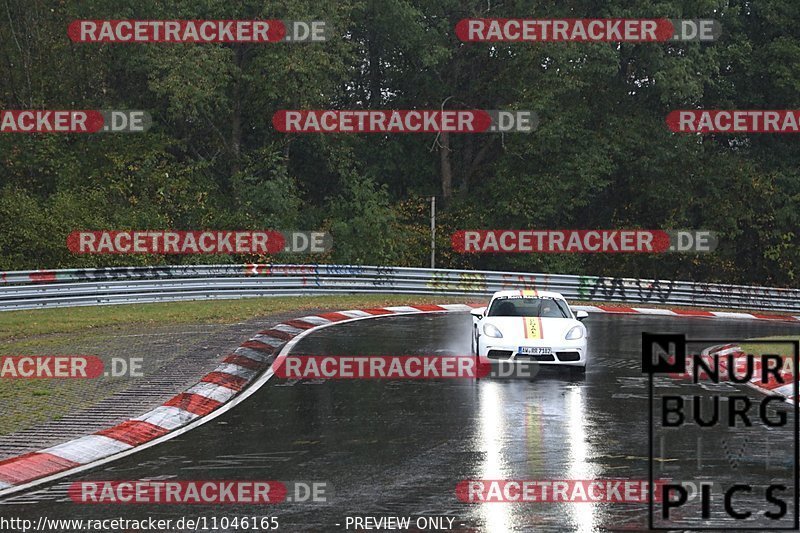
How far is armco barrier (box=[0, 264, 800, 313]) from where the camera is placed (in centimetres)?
2742

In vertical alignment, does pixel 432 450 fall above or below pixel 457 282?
below

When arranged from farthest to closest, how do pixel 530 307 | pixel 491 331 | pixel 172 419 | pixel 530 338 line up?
pixel 530 307 < pixel 491 331 < pixel 530 338 < pixel 172 419

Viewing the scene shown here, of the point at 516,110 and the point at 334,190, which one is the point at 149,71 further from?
the point at 516,110

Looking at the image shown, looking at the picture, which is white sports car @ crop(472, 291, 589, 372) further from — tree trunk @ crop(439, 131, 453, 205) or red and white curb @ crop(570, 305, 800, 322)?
tree trunk @ crop(439, 131, 453, 205)

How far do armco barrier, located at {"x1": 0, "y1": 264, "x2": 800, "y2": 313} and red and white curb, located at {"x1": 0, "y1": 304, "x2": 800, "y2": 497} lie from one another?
286 inches

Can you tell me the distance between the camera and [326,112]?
4250cm

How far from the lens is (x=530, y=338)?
16812 mm

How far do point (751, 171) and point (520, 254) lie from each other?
9.45 m

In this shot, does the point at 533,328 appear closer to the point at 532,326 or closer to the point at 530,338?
the point at 532,326

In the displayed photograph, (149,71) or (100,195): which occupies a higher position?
(149,71)

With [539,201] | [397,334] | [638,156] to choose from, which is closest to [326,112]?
[539,201]

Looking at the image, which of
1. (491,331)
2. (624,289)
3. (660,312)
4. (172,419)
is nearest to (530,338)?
(491,331)

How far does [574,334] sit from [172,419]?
6807mm

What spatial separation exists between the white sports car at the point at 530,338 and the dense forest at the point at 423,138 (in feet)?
69.1
